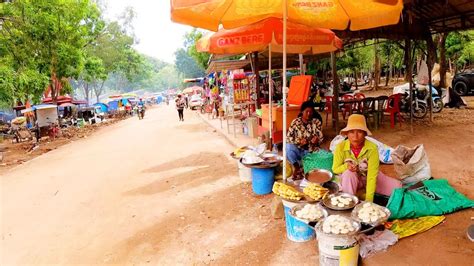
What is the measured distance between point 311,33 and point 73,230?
484 centimetres

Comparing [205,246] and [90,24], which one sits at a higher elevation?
[90,24]

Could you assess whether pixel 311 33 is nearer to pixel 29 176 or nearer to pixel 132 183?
pixel 132 183

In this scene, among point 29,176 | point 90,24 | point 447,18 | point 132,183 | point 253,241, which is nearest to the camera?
point 253,241

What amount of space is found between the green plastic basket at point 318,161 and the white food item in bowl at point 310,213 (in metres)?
1.37

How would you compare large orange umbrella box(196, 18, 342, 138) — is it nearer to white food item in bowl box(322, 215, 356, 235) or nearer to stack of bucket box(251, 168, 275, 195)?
stack of bucket box(251, 168, 275, 195)

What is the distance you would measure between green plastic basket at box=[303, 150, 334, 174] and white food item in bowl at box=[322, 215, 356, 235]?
166 cm

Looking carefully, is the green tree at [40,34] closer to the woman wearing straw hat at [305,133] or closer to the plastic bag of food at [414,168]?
the woman wearing straw hat at [305,133]

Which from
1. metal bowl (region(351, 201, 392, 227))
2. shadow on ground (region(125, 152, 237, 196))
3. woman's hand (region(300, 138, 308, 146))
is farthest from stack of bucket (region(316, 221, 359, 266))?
shadow on ground (region(125, 152, 237, 196))

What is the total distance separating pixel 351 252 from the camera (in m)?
2.95

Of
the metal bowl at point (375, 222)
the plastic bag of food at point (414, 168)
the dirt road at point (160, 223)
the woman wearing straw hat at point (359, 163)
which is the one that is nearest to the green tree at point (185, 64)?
the dirt road at point (160, 223)

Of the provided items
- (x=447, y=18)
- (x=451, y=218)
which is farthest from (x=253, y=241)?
(x=447, y=18)

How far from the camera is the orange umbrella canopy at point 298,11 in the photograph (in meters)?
3.52

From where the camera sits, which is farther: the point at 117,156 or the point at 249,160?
the point at 117,156

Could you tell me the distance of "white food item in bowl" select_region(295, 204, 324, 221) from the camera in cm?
330
